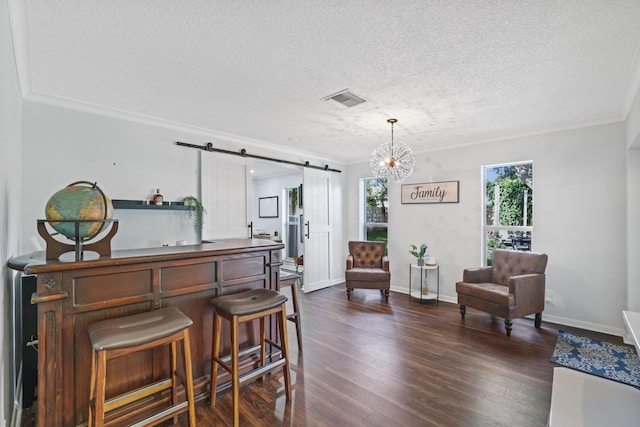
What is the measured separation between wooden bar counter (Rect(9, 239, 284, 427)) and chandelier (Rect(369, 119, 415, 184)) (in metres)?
2.07

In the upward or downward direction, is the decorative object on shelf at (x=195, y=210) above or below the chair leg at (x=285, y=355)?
above

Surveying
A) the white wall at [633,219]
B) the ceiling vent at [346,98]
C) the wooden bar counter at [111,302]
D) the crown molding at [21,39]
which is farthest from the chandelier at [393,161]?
the crown molding at [21,39]

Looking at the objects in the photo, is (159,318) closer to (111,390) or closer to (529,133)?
(111,390)

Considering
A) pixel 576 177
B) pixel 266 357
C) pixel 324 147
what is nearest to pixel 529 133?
pixel 576 177

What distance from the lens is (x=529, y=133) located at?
412 centimetres

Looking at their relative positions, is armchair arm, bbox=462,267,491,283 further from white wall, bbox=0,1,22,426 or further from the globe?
white wall, bbox=0,1,22,426

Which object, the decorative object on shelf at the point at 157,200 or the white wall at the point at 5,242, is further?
the decorative object on shelf at the point at 157,200

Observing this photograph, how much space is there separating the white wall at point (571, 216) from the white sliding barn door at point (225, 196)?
11.1 feet

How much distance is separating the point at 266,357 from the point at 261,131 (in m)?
Result: 2.89

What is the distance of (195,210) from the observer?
383 cm

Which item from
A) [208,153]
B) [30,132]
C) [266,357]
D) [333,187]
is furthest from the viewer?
[333,187]

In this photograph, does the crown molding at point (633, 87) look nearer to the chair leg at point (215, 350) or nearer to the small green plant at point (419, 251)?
the small green plant at point (419, 251)

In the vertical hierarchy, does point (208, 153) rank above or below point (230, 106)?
below

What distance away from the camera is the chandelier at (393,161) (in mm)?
3598
